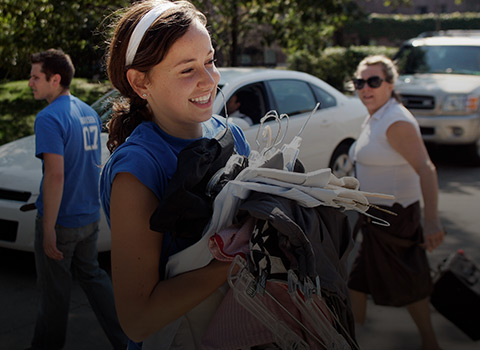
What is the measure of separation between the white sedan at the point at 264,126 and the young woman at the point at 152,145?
8.04ft

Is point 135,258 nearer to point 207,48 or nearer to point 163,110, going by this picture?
point 163,110

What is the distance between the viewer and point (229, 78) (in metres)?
6.10

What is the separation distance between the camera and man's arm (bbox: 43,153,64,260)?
3.48 metres

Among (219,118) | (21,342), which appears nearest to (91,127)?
(21,342)

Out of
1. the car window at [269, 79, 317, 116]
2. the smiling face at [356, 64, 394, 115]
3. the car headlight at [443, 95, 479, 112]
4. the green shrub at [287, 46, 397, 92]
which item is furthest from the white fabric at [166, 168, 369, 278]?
the green shrub at [287, 46, 397, 92]

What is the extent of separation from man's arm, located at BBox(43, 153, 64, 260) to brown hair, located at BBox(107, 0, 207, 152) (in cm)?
175

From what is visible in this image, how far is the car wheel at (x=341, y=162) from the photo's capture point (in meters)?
7.38

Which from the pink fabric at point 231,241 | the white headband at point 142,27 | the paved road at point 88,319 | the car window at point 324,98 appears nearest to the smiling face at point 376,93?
the paved road at point 88,319

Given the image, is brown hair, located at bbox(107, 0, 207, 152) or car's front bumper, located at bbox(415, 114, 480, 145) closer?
brown hair, located at bbox(107, 0, 207, 152)

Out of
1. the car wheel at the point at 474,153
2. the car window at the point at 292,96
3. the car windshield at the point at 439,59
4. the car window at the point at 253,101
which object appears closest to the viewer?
the car window at the point at 253,101

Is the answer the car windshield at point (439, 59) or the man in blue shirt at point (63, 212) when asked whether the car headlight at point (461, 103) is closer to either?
the car windshield at point (439, 59)

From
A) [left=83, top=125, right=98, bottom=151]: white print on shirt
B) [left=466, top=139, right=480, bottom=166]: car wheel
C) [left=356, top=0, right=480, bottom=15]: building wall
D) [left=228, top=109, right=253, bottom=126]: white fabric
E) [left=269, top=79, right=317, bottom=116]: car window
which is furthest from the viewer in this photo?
[left=356, top=0, right=480, bottom=15]: building wall

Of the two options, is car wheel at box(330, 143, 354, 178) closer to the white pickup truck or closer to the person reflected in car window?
the person reflected in car window

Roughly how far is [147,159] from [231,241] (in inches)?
12.8
